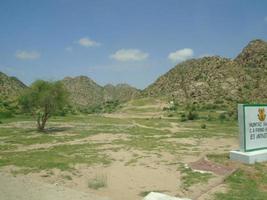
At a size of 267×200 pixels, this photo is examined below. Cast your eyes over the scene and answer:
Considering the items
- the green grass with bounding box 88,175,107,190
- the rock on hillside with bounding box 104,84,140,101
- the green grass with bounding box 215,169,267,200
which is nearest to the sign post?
the green grass with bounding box 215,169,267,200

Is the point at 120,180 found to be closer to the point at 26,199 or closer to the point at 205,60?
the point at 26,199

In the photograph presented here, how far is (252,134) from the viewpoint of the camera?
1558cm

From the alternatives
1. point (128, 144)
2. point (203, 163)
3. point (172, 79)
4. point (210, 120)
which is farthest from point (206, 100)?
point (203, 163)

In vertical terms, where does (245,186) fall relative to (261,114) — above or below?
below

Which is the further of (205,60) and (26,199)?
(205,60)

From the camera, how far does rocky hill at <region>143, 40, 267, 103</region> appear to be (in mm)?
76562

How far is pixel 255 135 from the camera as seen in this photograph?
15.7 m

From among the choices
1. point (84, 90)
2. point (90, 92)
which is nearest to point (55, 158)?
point (84, 90)

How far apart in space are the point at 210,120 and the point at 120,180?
35553 mm

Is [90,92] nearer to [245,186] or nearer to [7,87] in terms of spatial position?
[7,87]

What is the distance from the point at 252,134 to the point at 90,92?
11365 centimetres

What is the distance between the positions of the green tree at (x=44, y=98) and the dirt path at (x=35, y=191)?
791 inches

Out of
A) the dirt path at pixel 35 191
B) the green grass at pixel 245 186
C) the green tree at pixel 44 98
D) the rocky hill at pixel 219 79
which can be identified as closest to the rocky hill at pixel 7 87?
the rocky hill at pixel 219 79

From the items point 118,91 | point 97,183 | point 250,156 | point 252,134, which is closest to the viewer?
point 97,183
